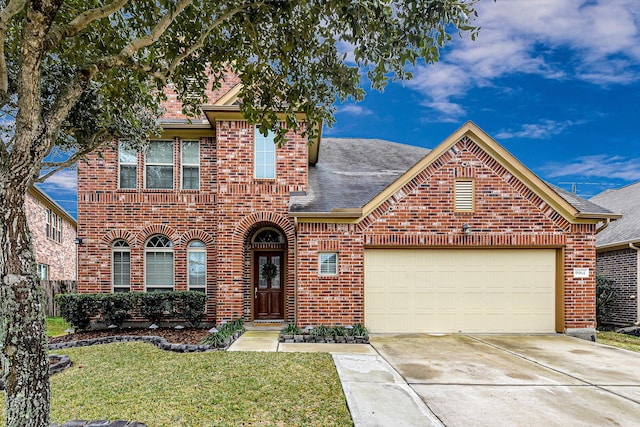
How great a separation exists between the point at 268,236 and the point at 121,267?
4.53 metres

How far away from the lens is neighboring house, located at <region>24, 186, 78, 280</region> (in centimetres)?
1823

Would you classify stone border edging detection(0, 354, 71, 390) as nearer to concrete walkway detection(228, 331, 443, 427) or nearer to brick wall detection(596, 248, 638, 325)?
concrete walkway detection(228, 331, 443, 427)

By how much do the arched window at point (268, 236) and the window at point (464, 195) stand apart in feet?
16.7

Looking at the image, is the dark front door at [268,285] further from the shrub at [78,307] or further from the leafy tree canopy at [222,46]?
the leafy tree canopy at [222,46]

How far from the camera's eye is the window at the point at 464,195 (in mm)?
10469

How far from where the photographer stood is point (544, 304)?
1060cm

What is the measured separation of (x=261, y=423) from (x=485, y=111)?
45.3 metres

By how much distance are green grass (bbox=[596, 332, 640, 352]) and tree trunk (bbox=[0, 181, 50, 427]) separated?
1126cm

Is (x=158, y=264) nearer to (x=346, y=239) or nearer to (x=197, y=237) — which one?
(x=197, y=237)

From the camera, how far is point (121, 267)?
11875 millimetres

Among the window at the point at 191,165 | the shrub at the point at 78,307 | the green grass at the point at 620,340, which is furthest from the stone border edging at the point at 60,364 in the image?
the green grass at the point at 620,340

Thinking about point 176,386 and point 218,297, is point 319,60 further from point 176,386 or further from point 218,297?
point 218,297

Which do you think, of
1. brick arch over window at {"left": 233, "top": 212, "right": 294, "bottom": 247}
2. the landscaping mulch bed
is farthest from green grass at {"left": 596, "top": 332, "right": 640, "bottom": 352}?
the landscaping mulch bed

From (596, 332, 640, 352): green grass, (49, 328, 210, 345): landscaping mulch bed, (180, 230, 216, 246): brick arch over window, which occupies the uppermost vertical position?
(180, 230, 216, 246): brick arch over window
